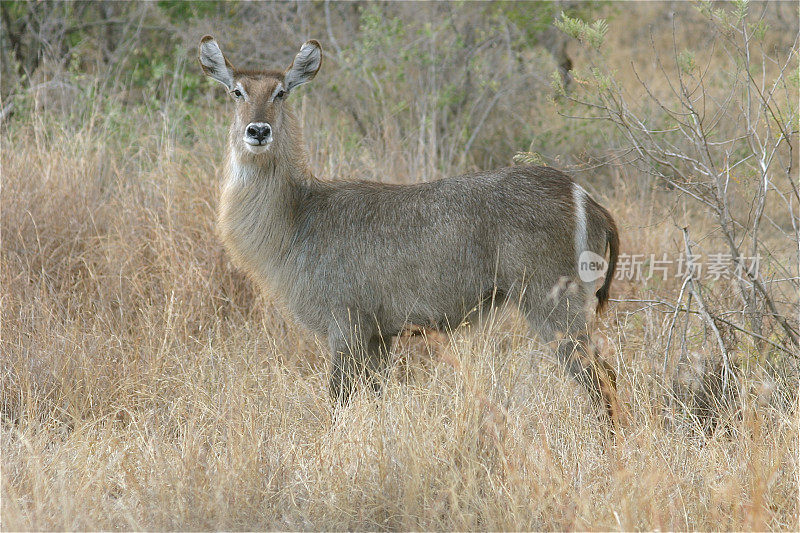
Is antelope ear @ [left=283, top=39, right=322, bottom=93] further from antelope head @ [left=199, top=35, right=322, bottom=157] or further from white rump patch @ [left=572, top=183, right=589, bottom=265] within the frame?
white rump patch @ [left=572, top=183, right=589, bottom=265]

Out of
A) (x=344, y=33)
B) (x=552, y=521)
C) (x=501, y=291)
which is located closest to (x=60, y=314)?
(x=501, y=291)

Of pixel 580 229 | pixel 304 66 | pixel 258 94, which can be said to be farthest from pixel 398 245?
pixel 304 66

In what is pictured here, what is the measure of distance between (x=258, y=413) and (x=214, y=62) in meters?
1.90

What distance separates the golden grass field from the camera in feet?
9.96

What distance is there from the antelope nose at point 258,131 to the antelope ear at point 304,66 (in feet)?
1.26

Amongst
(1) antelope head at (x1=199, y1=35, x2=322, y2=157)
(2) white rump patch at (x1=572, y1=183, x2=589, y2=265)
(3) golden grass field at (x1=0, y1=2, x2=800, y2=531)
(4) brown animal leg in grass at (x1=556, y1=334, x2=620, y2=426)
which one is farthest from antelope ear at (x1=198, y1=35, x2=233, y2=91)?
(4) brown animal leg in grass at (x1=556, y1=334, x2=620, y2=426)

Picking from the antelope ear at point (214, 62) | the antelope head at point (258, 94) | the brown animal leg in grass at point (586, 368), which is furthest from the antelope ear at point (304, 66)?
the brown animal leg in grass at point (586, 368)

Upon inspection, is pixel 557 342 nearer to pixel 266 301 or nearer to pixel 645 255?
pixel 266 301

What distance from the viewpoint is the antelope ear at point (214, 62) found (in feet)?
14.5

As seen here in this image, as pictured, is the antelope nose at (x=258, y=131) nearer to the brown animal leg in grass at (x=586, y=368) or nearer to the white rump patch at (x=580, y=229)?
the white rump patch at (x=580, y=229)

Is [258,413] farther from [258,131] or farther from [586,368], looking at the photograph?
[586,368]

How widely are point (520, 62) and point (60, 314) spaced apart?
5232 millimetres

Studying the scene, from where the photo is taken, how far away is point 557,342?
3953 millimetres

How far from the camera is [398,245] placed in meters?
4.14
